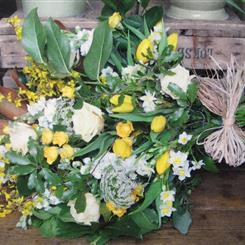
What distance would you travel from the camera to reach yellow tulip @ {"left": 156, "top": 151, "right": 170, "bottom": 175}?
666 mm

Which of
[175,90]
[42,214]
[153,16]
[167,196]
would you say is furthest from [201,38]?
[42,214]

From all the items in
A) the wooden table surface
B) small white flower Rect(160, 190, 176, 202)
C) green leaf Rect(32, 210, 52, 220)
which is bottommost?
the wooden table surface

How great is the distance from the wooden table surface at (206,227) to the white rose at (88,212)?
39 mm

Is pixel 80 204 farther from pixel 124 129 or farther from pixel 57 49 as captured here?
pixel 57 49

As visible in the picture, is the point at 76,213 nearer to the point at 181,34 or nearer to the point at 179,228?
the point at 179,228

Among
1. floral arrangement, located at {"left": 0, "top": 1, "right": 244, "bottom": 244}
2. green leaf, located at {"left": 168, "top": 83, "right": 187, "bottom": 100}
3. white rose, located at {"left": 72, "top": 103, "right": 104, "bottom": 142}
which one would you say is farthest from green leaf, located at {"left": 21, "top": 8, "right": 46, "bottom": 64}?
green leaf, located at {"left": 168, "top": 83, "right": 187, "bottom": 100}

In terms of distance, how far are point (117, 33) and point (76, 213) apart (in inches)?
12.3

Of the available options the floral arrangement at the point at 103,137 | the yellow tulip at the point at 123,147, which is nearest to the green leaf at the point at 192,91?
the floral arrangement at the point at 103,137

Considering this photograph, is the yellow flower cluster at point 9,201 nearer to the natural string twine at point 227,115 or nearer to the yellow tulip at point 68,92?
the yellow tulip at point 68,92

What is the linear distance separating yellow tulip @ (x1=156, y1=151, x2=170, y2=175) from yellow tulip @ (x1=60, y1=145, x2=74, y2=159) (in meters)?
0.13

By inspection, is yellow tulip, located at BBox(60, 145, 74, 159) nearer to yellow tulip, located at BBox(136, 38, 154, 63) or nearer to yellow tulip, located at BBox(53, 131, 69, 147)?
yellow tulip, located at BBox(53, 131, 69, 147)

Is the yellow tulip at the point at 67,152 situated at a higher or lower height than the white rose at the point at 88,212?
higher

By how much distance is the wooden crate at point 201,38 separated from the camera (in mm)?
823

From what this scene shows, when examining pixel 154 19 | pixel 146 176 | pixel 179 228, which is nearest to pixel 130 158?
pixel 146 176
